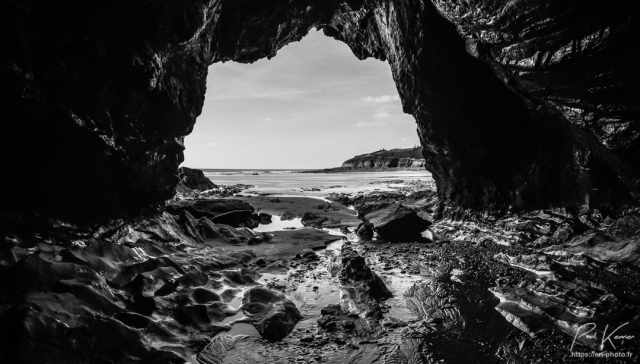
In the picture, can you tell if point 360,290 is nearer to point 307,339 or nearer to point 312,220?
point 307,339

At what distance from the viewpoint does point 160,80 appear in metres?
8.55

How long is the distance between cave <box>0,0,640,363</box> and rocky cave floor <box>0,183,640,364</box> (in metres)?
0.05

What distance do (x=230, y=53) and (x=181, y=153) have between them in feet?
16.5

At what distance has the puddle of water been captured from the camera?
617 inches

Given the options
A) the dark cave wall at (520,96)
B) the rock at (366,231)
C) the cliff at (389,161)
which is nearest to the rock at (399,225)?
the rock at (366,231)

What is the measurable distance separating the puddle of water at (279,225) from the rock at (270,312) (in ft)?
29.1

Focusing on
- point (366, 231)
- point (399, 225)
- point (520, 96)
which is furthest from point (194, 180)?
point (520, 96)

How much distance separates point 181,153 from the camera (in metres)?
11.5

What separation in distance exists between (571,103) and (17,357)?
444 inches

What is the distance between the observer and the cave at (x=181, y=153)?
4.89 metres

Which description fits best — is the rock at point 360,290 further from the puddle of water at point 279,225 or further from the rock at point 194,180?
the rock at point 194,180

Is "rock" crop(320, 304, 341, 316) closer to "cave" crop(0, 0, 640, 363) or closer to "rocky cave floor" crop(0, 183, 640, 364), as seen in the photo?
"rocky cave floor" crop(0, 183, 640, 364)

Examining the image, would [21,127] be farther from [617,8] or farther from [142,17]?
[617,8]

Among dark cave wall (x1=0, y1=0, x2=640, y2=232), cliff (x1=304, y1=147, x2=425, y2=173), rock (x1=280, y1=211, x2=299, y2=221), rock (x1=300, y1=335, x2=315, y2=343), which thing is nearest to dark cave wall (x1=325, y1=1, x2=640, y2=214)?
dark cave wall (x1=0, y1=0, x2=640, y2=232)
